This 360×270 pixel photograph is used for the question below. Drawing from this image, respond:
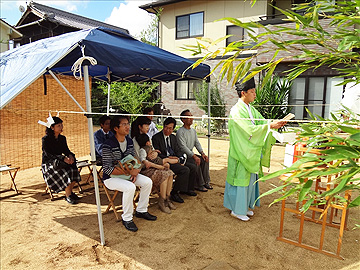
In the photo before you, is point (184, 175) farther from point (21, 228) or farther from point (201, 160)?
point (21, 228)

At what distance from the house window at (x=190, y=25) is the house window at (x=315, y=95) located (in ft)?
17.0

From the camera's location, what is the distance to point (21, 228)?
329cm

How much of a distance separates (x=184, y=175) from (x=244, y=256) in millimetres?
1677

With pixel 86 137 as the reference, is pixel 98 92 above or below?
above

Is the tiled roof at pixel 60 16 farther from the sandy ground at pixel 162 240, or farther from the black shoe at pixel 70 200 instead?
the sandy ground at pixel 162 240

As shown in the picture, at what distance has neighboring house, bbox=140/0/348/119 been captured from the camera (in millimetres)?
10258

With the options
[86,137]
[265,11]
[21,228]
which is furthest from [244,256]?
[265,11]

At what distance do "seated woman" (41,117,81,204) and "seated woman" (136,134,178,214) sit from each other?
1156mm

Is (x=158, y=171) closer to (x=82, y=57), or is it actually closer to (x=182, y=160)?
(x=182, y=160)

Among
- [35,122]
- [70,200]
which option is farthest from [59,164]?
[35,122]

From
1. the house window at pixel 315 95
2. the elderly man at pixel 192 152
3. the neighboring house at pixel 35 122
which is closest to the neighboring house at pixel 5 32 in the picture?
the neighboring house at pixel 35 122

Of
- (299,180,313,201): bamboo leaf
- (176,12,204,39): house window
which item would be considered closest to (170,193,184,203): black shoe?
(299,180,313,201): bamboo leaf

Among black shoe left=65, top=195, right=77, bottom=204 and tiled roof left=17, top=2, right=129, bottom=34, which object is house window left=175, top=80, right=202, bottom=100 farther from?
black shoe left=65, top=195, right=77, bottom=204

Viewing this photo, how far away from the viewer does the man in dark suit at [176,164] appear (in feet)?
13.6
